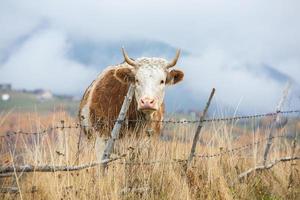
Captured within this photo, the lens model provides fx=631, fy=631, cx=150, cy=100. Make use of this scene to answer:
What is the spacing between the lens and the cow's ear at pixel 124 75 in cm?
1026

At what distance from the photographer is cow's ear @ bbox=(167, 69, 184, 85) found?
10695 millimetres

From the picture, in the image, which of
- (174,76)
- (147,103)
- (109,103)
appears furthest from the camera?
(174,76)

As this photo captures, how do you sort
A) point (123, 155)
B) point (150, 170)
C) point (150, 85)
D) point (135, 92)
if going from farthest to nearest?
point (135, 92), point (150, 85), point (150, 170), point (123, 155)

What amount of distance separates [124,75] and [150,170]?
286 centimetres

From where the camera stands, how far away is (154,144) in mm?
8531

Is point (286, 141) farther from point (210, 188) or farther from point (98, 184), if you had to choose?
point (98, 184)

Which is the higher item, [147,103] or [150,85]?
[150,85]

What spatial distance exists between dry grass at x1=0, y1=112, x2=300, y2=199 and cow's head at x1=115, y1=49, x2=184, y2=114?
1.81ft

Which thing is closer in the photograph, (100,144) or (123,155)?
(123,155)

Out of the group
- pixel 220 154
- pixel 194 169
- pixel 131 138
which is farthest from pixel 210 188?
pixel 131 138

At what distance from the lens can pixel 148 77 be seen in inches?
392

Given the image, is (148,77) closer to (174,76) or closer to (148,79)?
(148,79)

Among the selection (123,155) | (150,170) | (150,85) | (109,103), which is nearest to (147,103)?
(150,85)

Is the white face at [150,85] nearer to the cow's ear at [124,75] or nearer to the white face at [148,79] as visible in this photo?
the white face at [148,79]
